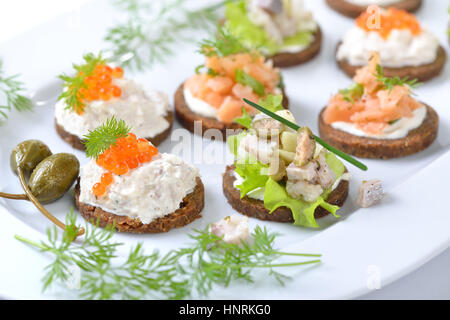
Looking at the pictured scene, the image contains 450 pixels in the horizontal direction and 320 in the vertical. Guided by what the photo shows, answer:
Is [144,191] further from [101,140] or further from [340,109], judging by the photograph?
[340,109]

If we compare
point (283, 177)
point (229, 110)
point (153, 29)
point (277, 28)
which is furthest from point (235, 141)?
point (153, 29)

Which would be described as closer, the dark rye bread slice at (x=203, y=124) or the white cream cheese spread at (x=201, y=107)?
the dark rye bread slice at (x=203, y=124)

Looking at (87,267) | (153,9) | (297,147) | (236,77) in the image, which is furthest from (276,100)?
(153,9)

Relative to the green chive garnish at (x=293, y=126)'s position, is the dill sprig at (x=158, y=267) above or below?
below

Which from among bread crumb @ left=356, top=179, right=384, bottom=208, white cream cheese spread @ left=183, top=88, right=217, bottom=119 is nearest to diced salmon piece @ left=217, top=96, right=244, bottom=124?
white cream cheese spread @ left=183, top=88, right=217, bottom=119

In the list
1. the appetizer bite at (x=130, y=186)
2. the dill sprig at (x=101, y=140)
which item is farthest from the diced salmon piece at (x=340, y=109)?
the dill sprig at (x=101, y=140)

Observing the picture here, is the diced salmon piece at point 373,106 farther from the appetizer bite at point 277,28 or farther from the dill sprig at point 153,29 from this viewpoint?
the dill sprig at point 153,29
